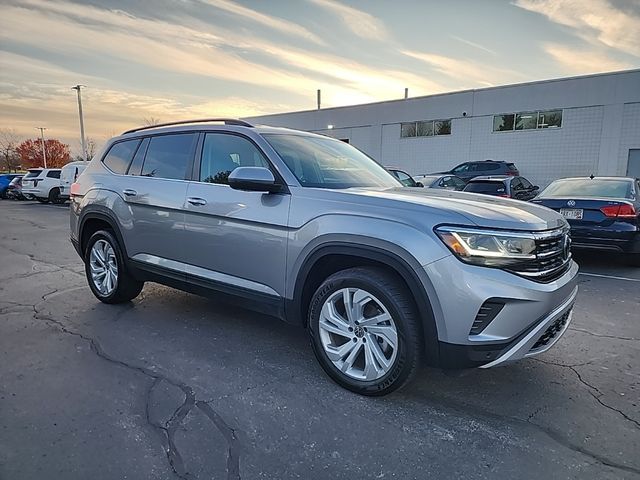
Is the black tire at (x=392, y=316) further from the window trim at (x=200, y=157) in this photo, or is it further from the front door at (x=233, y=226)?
the window trim at (x=200, y=157)

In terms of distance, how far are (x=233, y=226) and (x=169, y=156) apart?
127 cm

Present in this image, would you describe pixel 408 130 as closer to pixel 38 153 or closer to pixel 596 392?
pixel 596 392

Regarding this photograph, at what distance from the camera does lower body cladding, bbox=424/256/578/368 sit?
238 centimetres

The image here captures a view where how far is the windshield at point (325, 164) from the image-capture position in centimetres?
336

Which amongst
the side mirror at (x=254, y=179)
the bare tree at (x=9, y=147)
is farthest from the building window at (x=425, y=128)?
the bare tree at (x=9, y=147)

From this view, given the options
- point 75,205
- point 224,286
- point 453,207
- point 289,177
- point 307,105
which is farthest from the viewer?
point 307,105

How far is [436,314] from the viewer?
8.12 feet

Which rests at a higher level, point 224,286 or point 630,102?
point 630,102

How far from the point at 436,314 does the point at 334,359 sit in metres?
0.83

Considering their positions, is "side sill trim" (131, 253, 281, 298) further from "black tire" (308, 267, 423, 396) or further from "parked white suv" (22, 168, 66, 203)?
"parked white suv" (22, 168, 66, 203)

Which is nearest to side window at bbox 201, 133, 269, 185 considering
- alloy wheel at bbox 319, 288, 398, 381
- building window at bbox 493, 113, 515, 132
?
alloy wheel at bbox 319, 288, 398, 381

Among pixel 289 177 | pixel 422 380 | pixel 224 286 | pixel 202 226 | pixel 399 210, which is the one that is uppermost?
pixel 289 177

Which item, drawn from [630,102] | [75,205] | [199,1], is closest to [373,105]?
[630,102]

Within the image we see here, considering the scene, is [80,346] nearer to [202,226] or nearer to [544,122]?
[202,226]
